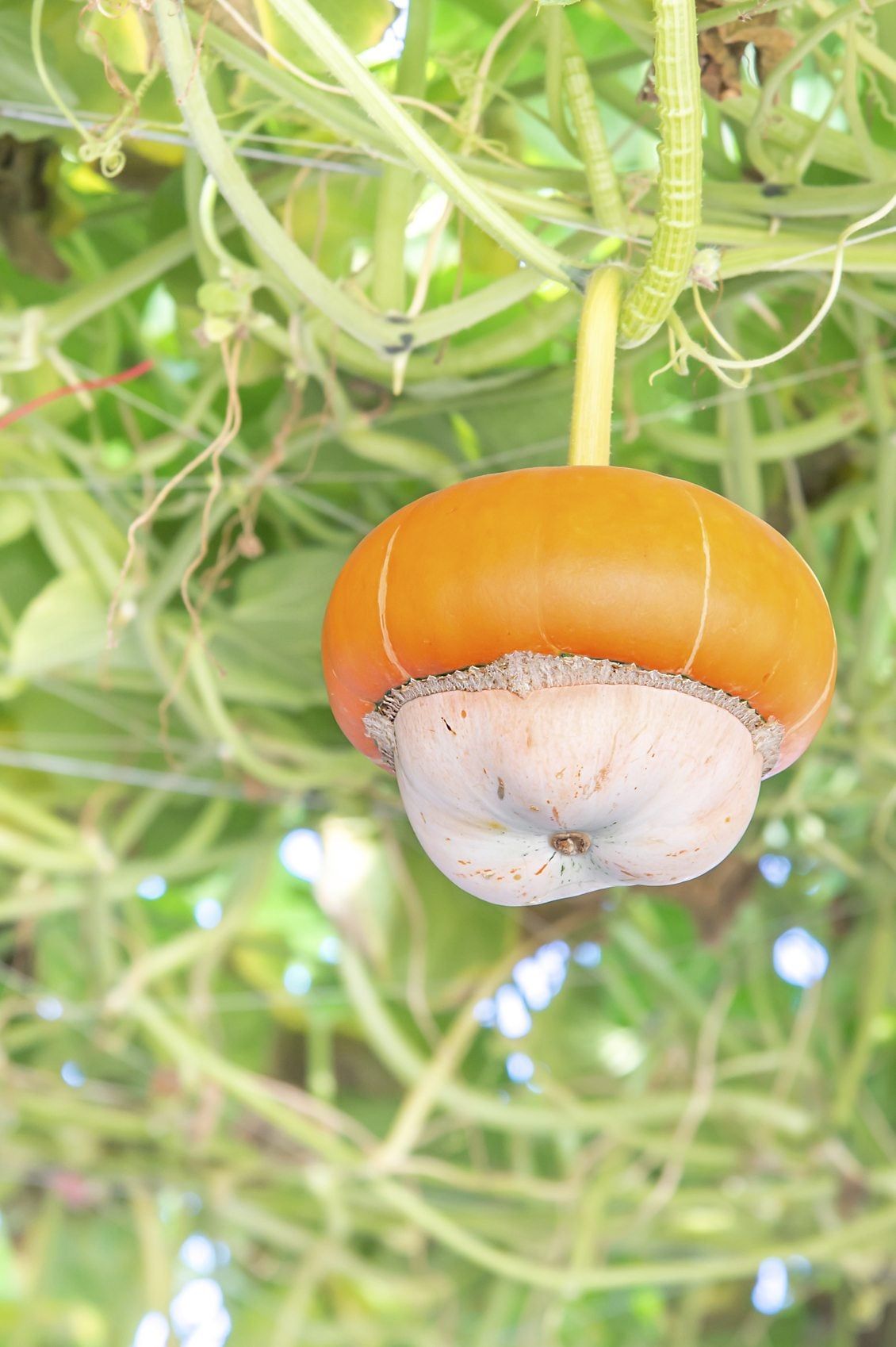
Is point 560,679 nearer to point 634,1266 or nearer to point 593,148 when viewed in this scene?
point 593,148

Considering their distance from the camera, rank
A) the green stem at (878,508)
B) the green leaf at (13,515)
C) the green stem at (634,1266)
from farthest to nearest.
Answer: the green stem at (634,1266), the green leaf at (13,515), the green stem at (878,508)

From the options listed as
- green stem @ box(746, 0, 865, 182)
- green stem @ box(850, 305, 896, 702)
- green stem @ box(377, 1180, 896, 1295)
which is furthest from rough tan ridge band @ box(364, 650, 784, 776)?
green stem @ box(377, 1180, 896, 1295)

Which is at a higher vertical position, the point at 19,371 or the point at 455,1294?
the point at 19,371

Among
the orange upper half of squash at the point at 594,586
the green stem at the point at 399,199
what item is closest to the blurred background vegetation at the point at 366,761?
the green stem at the point at 399,199

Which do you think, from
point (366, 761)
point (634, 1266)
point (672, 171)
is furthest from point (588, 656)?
point (634, 1266)

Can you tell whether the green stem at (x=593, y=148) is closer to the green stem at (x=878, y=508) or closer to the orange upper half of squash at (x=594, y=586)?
the orange upper half of squash at (x=594, y=586)

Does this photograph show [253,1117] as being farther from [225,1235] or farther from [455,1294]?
[455,1294]

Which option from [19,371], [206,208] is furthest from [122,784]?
[206,208]
